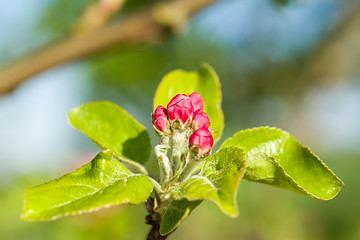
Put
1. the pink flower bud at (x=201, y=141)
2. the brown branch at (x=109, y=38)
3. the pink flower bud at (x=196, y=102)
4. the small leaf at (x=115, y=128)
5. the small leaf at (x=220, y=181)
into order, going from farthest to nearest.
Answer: the brown branch at (x=109, y=38), the small leaf at (x=115, y=128), the pink flower bud at (x=196, y=102), the pink flower bud at (x=201, y=141), the small leaf at (x=220, y=181)

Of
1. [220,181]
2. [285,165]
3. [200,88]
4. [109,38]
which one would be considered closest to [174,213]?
[220,181]

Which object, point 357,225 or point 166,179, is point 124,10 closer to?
point 166,179

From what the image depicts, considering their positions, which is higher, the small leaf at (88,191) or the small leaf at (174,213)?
the small leaf at (88,191)

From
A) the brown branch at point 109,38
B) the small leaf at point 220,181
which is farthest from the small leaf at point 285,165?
the brown branch at point 109,38

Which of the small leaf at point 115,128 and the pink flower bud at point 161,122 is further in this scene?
the small leaf at point 115,128

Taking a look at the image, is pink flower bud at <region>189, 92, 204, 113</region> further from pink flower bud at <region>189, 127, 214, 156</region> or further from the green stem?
the green stem

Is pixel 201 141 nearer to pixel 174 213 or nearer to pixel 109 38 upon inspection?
pixel 174 213

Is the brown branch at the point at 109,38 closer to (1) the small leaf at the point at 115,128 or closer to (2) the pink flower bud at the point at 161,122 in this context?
(1) the small leaf at the point at 115,128
